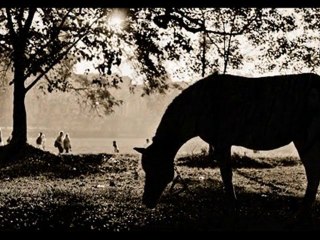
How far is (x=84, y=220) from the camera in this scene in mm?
7566

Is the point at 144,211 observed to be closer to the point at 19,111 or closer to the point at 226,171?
the point at 226,171

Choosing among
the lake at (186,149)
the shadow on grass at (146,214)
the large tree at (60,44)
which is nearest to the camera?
the shadow on grass at (146,214)

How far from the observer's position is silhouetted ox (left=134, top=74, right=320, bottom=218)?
26.2 ft

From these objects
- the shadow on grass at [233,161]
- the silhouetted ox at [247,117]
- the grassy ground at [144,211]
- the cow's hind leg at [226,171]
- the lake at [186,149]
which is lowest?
the lake at [186,149]

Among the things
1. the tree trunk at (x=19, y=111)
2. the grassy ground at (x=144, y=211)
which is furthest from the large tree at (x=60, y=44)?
the grassy ground at (x=144, y=211)

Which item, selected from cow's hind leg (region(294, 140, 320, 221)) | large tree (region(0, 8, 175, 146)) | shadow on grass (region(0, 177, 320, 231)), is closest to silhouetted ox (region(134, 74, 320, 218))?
cow's hind leg (region(294, 140, 320, 221))

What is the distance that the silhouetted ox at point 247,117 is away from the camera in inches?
314

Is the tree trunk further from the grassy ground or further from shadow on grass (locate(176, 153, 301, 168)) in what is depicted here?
the grassy ground

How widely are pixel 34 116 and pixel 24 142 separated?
17306 cm

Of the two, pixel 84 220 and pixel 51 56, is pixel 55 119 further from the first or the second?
pixel 84 220

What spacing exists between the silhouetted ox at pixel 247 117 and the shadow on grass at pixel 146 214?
807mm

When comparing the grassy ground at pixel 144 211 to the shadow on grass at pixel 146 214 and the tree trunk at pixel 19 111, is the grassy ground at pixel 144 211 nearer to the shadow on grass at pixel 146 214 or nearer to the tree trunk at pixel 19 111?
the shadow on grass at pixel 146 214

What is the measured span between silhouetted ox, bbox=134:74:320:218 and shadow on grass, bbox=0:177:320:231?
807mm
